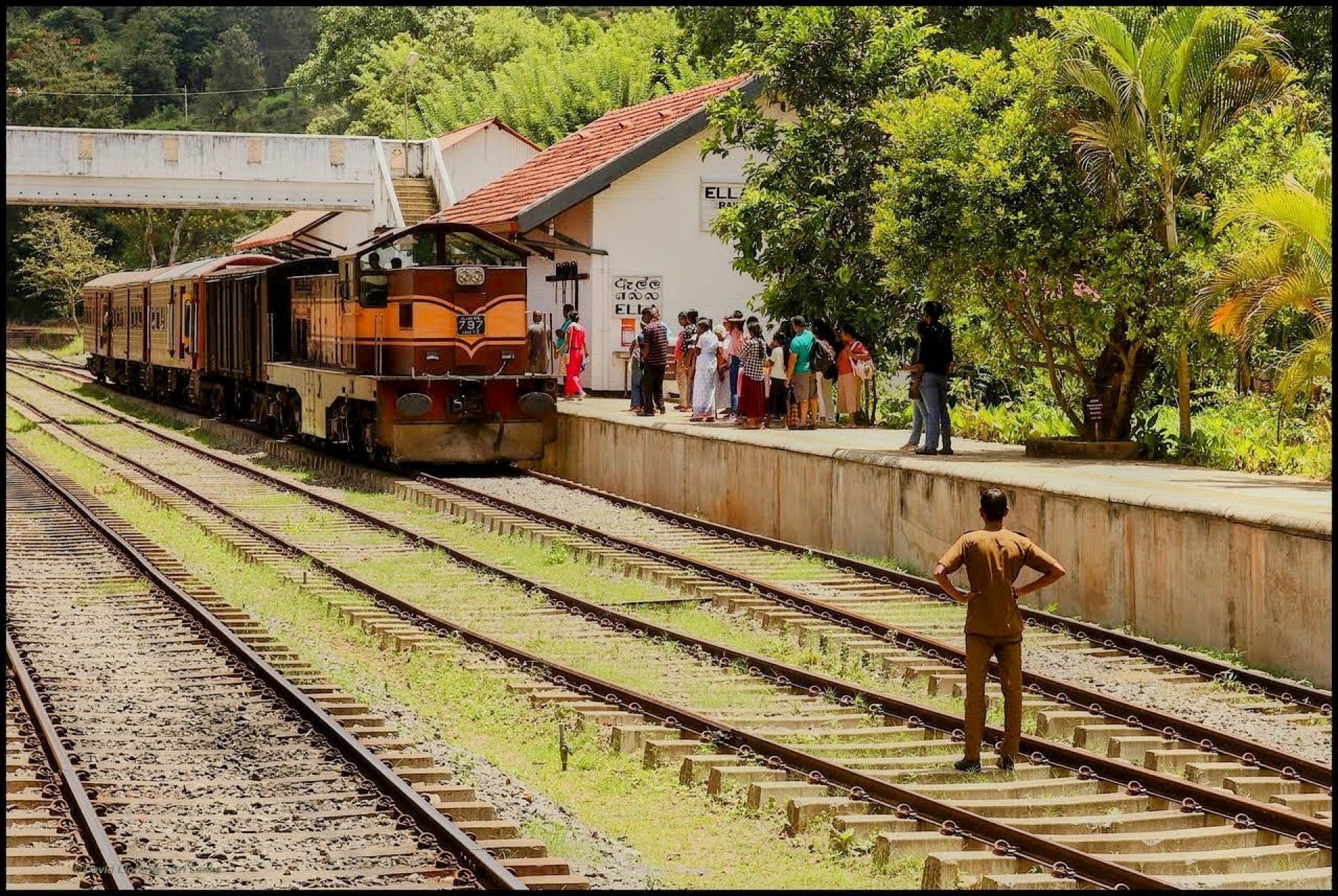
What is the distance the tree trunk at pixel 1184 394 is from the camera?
18.6 meters

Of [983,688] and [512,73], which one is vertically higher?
[512,73]

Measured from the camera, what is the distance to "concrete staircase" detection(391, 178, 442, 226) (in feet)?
149

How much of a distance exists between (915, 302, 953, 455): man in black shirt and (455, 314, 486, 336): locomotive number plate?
299 inches

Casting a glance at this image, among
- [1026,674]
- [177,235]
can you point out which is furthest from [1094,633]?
[177,235]

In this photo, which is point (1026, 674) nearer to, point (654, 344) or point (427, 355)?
point (654, 344)

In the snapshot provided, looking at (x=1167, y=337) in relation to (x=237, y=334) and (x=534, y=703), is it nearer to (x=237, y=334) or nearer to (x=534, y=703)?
(x=534, y=703)

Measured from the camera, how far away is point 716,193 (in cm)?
3288

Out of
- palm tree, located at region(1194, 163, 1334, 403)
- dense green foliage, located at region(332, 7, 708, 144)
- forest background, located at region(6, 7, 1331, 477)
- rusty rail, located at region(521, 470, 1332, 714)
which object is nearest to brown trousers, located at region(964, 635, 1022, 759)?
rusty rail, located at region(521, 470, 1332, 714)

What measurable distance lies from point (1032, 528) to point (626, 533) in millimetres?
5211

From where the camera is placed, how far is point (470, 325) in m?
25.0

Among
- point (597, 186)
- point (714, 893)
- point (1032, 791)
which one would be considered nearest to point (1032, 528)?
point (1032, 791)

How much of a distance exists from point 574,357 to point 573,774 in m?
19.8

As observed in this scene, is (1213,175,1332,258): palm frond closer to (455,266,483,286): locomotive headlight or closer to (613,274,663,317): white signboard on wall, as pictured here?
(455,266,483,286): locomotive headlight

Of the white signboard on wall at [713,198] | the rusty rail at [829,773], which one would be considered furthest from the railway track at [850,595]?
the white signboard on wall at [713,198]
